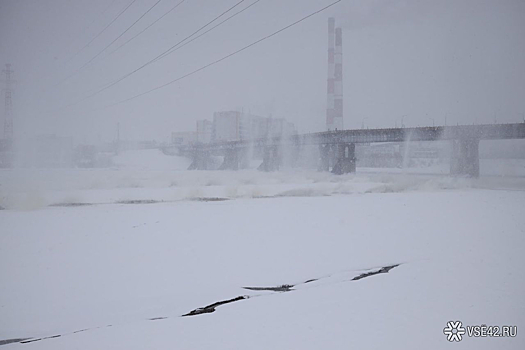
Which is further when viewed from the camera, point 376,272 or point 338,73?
point 338,73

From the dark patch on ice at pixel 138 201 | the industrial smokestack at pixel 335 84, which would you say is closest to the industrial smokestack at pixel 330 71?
the industrial smokestack at pixel 335 84

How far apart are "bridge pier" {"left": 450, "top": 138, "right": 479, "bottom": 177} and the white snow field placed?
Answer: 1640 inches

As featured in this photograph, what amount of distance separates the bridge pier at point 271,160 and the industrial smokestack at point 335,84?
26460 millimetres

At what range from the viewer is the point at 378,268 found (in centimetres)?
1095

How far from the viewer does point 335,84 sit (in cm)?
11175

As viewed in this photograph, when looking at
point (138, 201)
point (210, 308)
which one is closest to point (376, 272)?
point (210, 308)

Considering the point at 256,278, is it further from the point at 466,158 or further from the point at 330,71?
the point at 330,71

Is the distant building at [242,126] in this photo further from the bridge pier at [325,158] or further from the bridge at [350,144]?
the bridge pier at [325,158]

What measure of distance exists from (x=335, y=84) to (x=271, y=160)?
37372 mm

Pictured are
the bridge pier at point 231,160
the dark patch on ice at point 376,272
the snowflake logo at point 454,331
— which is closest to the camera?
→ the snowflake logo at point 454,331

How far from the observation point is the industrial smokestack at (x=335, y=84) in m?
110

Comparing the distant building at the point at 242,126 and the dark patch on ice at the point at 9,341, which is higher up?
the distant building at the point at 242,126

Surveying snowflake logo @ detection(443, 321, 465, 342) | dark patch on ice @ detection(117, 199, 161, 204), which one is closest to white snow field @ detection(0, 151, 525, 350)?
snowflake logo @ detection(443, 321, 465, 342)

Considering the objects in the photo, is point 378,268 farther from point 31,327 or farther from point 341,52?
point 341,52
